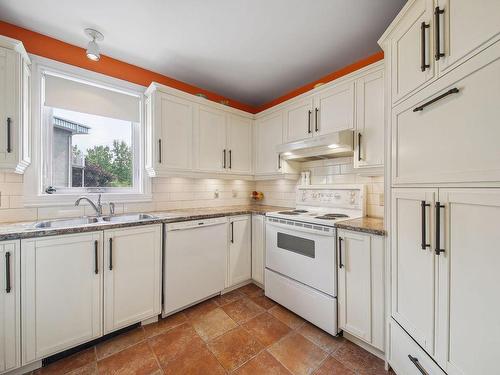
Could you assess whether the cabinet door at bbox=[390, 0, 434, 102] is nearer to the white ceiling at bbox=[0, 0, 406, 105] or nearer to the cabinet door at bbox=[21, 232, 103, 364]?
the white ceiling at bbox=[0, 0, 406, 105]

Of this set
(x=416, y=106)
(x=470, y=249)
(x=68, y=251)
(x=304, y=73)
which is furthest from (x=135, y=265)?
(x=304, y=73)

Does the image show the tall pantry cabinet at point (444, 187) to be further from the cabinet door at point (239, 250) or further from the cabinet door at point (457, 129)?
the cabinet door at point (239, 250)

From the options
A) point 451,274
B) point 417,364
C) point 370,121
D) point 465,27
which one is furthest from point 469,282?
point 370,121

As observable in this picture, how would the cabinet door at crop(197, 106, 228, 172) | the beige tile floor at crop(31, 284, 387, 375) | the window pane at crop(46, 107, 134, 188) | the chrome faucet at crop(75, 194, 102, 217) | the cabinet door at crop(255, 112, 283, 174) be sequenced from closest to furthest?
the beige tile floor at crop(31, 284, 387, 375)
the chrome faucet at crop(75, 194, 102, 217)
the window pane at crop(46, 107, 134, 188)
the cabinet door at crop(197, 106, 228, 172)
the cabinet door at crop(255, 112, 283, 174)

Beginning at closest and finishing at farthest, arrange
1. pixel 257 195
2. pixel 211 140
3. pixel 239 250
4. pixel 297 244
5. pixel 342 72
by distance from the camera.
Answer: pixel 297 244 < pixel 342 72 < pixel 239 250 < pixel 211 140 < pixel 257 195

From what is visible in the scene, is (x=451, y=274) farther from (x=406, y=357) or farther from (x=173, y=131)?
(x=173, y=131)

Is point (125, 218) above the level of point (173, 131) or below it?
below

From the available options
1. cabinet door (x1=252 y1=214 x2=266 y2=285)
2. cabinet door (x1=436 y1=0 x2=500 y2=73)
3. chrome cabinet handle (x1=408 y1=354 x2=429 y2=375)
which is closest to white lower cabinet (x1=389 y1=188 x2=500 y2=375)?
chrome cabinet handle (x1=408 y1=354 x2=429 y2=375)

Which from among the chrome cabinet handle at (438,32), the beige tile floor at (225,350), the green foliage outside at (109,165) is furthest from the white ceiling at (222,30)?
the beige tile floor at (225,350)

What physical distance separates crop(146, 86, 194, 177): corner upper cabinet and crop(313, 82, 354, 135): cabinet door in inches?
57.8

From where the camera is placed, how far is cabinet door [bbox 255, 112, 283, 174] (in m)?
2.71

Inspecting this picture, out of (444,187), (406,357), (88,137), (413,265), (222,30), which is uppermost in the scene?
(222,30)

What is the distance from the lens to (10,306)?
133 centimetres

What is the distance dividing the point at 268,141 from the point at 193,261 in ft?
5.88
